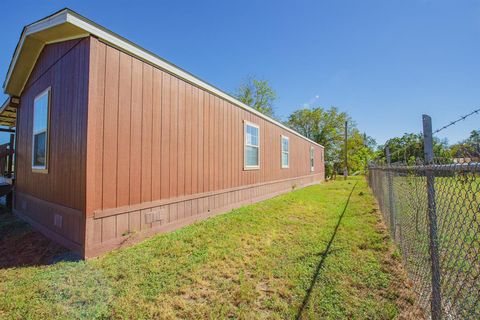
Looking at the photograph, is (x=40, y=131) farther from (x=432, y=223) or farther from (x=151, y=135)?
(x=432, y=223)

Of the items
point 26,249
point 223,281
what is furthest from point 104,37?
point 223,281

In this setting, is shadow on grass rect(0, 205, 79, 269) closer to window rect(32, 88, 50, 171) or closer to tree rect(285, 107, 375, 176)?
window rect(32, 88, 50, 171)

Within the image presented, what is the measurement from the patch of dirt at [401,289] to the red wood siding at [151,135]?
11.4 ft

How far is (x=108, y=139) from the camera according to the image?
10.9ft

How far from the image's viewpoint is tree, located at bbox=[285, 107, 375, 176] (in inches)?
1050

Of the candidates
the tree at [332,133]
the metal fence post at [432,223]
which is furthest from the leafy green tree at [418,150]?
the tree at [332,133]

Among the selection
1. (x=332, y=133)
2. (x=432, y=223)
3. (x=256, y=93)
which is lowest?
(x=432, y=223)

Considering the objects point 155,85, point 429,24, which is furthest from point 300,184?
point 155,85

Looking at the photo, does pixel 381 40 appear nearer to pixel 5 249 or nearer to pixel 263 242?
pixel 263 242

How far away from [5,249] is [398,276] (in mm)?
5461

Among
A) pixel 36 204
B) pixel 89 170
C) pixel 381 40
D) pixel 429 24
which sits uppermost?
pixel 381 40

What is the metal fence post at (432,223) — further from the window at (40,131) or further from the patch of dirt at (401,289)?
the window at (40,131)

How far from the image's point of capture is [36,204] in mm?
4625

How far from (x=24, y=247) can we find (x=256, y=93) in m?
23.9
